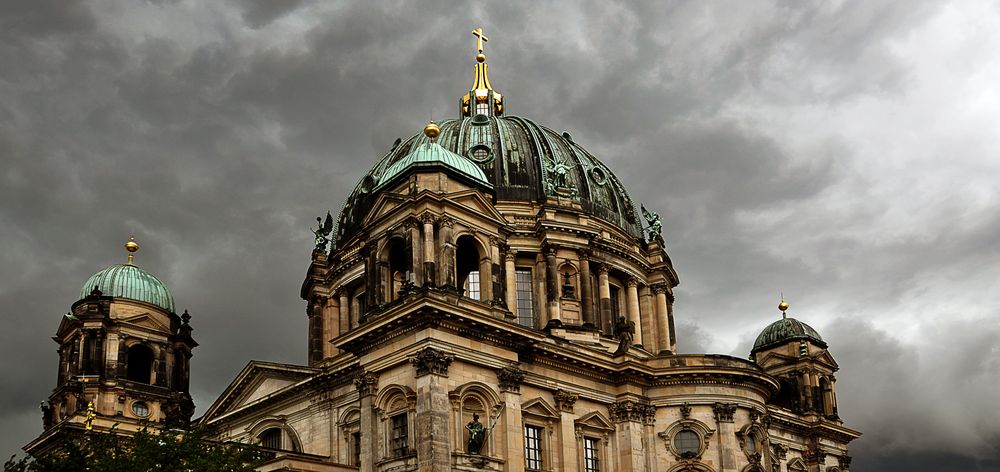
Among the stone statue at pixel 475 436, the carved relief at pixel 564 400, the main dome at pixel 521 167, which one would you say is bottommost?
the stone statue at pixel 475 436

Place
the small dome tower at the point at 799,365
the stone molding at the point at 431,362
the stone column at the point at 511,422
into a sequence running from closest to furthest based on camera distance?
the stone molding at the point at 431,362
the stone column at the point at 511,422
the small dome tower at the point at 799,365

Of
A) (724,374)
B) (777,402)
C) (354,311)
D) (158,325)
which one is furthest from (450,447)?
(777,402)

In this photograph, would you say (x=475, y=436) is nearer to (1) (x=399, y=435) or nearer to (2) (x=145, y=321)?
(1) (x=399, y=435)

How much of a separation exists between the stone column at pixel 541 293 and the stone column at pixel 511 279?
1.26m

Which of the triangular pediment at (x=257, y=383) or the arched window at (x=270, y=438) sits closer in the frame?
the triangular pediment at (x=257, y=383)

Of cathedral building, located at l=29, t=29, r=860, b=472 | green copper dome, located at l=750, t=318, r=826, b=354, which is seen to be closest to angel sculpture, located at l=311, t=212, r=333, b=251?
cathedral building, located at l=29, t=29, r=860, b=472

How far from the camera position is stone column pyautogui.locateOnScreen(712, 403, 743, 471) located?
160 ft

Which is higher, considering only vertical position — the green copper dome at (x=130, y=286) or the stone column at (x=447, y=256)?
the green copper dome at (x=130, y=286)

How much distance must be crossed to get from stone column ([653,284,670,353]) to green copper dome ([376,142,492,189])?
19146 mm

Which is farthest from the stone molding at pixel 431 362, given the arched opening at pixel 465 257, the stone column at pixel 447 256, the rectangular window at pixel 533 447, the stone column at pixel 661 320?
the stone column at pixel 661 320

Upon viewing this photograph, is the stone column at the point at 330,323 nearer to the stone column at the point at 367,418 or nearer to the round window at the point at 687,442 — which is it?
the stone column at the point at 367,418

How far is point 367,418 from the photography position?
136 ft

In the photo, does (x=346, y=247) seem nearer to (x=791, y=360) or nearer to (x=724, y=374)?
(x=724, y=374)

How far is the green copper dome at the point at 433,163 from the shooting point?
1732 inches
